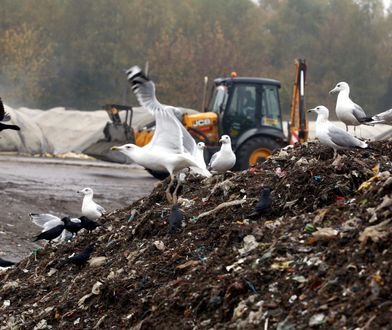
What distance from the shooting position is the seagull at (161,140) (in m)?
12.1

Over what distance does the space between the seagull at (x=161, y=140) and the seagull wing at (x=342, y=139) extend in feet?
9.02

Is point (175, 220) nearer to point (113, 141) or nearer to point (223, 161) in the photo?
point (223, 161)

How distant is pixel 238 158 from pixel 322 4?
49.9 metres

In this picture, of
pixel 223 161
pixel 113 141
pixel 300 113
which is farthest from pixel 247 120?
pixel 223 161

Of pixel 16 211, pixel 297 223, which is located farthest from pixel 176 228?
pixel 16 211

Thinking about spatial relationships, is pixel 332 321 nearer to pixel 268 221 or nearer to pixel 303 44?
pixel 268 221

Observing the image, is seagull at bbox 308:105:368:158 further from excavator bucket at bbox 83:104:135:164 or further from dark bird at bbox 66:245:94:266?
excavator bucket at bbox 83:104:135:164

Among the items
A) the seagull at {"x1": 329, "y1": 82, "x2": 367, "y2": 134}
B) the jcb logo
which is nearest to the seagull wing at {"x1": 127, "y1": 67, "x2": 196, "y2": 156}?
the seagull at {"x1": 329, "y1": 82, "x2": 367, "y2": 134}

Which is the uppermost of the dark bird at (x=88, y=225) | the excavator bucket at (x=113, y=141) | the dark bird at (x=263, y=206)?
the dark bird at (x=263, y=206)

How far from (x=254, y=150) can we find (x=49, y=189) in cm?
581

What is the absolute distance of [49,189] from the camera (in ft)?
65.6

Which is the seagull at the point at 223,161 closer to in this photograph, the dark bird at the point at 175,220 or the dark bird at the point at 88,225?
the dark bird at the point at 88,225

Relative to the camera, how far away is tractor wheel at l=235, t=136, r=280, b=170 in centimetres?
2333

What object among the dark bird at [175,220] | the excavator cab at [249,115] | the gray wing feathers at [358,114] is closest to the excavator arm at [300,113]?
the excavator cab at [249,115]
